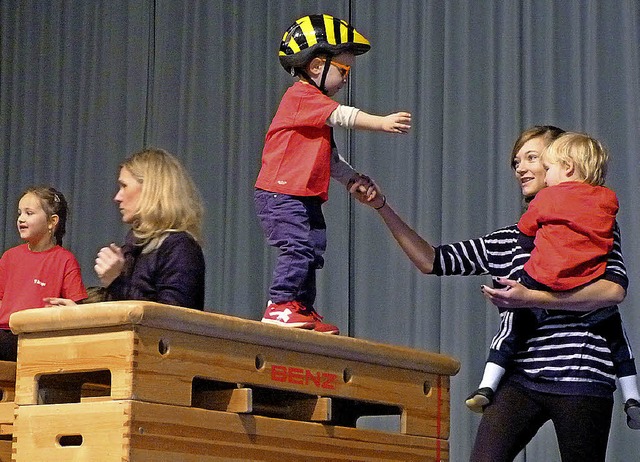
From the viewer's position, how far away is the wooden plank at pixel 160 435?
2246 mm

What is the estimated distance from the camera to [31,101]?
6.14 metres

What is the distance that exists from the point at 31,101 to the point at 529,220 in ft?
13.0

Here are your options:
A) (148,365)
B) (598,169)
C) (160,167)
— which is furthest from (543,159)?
(148,365)

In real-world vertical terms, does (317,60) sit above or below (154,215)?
above

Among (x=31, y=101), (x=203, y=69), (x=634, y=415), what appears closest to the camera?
(x=634, y=415)

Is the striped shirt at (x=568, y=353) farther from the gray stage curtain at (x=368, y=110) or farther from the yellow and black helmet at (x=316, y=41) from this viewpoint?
the gray stage curtain at (x=368, y=110)

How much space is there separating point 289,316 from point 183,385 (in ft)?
1.94

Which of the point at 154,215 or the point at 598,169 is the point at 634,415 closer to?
the point at 598,169

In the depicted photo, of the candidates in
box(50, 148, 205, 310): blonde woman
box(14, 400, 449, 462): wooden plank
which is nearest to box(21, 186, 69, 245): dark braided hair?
box(50, 148, 205, 310): blonde woman

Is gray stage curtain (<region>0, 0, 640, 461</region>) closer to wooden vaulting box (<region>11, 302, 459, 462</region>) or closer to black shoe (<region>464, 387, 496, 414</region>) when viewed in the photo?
black shoe (<region>464, 387, 496, 414</region>)

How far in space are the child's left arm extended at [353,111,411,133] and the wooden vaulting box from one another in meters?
0.54

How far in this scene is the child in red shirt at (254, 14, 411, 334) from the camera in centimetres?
294

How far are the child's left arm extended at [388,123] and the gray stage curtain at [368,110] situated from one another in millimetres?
1561

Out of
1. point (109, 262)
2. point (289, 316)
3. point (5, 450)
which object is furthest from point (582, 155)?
point (5, 450)
